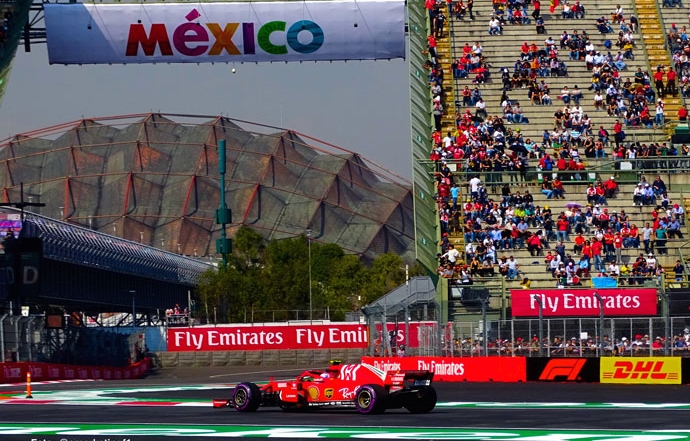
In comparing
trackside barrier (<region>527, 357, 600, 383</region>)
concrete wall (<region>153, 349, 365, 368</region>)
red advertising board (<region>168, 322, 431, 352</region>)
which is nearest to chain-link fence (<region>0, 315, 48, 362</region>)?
concrete wall (<region>153, 349, 365, 368</region>)

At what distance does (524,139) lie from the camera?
53.3 meters

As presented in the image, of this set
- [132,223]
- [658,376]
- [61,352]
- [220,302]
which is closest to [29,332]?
[61,352]

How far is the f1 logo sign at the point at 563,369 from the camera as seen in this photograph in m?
36.8

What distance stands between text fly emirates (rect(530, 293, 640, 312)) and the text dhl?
16.8 metres

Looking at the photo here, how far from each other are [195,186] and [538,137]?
285 feet

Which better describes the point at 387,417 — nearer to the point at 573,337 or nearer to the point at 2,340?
the point at 573,337

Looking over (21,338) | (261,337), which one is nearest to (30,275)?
(21,338)

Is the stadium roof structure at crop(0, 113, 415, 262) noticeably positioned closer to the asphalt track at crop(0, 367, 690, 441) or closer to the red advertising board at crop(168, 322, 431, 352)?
the red advertising board at crop(168, 322, 431, 352)

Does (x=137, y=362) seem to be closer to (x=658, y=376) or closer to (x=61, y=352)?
(x=61, y=352)

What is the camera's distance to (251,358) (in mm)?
61562

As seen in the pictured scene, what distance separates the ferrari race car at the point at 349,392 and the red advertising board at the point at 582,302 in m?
17.8

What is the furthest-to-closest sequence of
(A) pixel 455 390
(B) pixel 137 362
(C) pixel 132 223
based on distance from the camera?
(C) pixel 132 223, (B) pixel 137 362, (A) pixel 455 390

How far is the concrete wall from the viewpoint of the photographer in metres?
61.2

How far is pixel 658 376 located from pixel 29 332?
2138cm
